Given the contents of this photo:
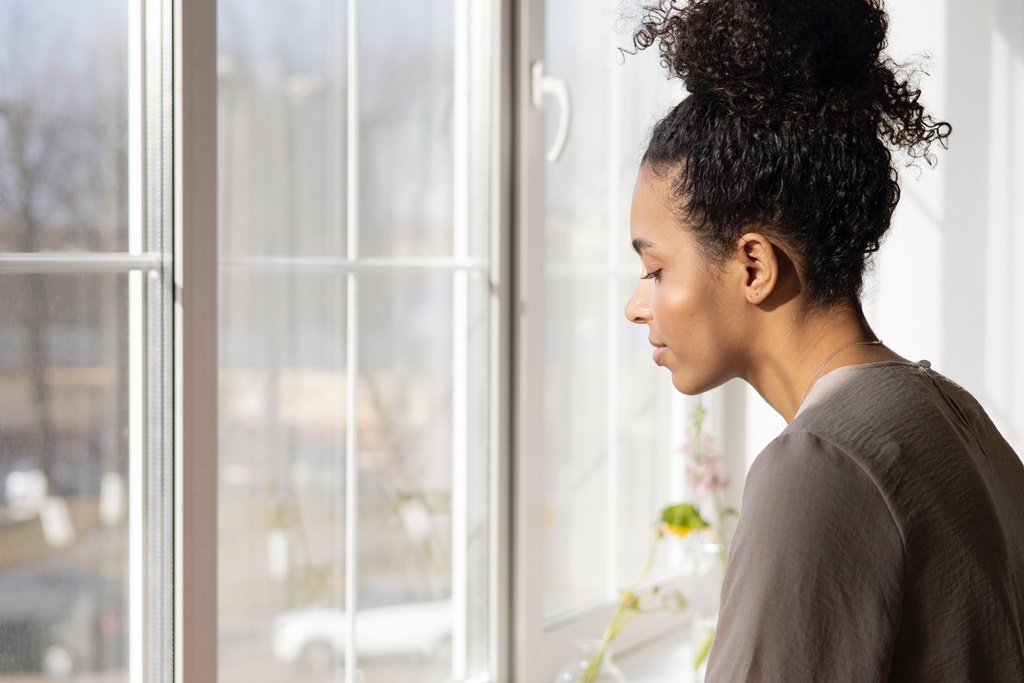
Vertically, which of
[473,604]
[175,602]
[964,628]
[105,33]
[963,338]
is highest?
[105,33]

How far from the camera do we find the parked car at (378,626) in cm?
127

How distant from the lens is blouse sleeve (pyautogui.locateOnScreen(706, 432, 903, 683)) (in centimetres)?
65

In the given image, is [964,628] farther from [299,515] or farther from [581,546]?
[581,546]

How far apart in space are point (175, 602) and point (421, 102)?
28.2 inches

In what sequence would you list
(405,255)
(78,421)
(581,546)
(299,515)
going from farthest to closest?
(581,546)
(405,255)
(299,515)
(78,421)

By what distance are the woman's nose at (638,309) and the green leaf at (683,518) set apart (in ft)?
2.91

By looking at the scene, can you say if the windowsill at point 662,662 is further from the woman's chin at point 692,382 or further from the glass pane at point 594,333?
the woman's chin at point 692,382

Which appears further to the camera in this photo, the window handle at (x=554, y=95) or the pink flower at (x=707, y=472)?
the pink flower at (x=707, y=472)

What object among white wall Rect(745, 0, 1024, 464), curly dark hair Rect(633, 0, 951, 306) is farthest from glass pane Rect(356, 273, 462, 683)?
white wall Rect(745, 0, 1024, 464)

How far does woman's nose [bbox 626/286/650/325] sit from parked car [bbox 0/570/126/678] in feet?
1.86

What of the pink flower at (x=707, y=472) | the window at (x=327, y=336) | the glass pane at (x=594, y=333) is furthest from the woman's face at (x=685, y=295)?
the pink flower at (x=707, y=472)

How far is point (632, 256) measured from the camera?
1907mm

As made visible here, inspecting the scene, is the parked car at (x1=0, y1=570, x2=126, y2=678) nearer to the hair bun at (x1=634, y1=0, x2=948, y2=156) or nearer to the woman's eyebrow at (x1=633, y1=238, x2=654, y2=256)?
the woman's eyebrow at (x1=633, y1=238, x2=654, y2=256)

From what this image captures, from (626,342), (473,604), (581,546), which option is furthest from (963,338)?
(473,604)
